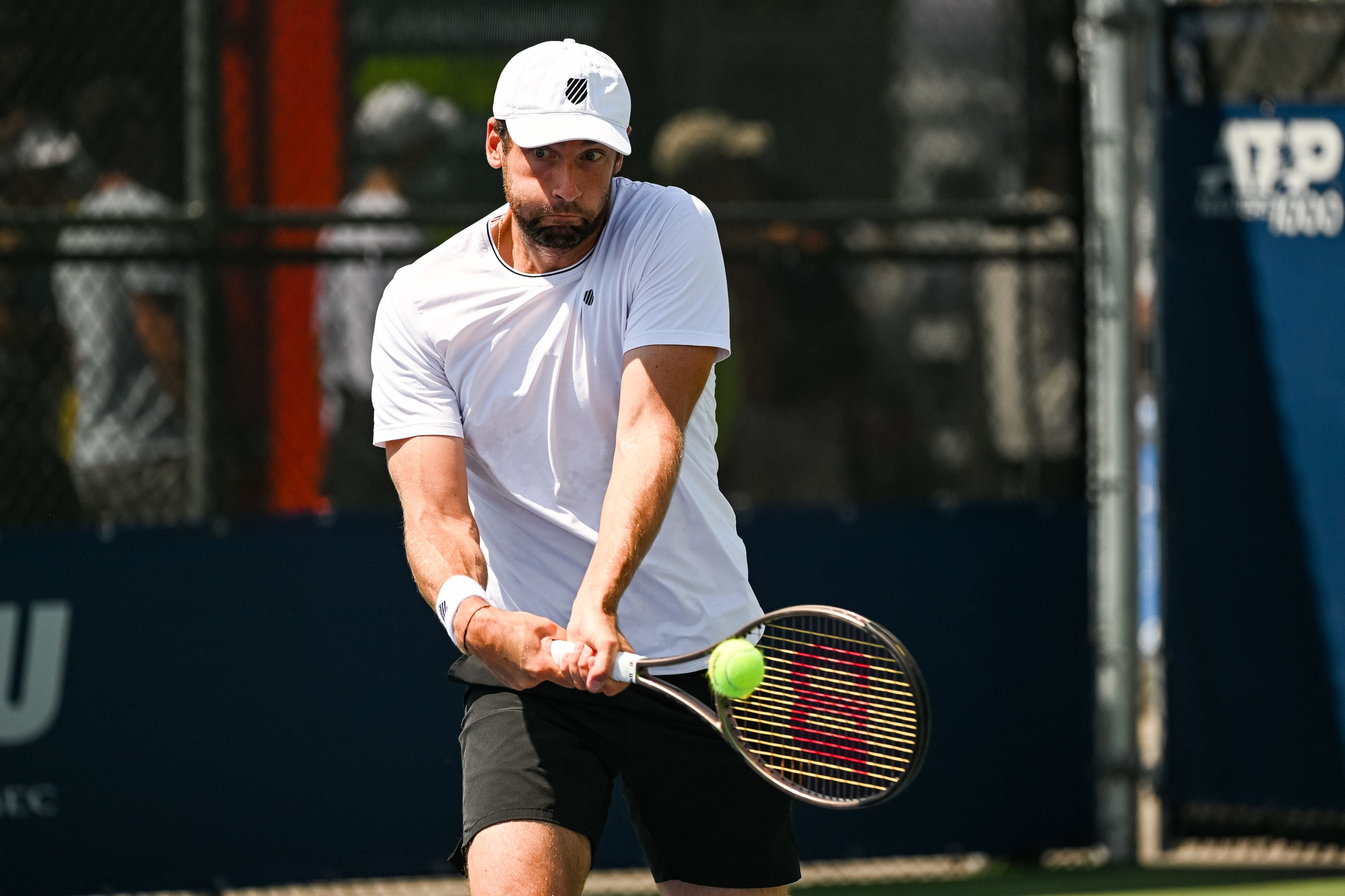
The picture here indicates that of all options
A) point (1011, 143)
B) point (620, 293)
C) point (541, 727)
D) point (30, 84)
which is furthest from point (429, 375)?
point (1011, 143)

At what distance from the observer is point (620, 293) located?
3.11 m

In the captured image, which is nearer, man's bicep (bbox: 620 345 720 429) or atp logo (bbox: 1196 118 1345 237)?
man's bicep (bbox: 620 345 720 429)

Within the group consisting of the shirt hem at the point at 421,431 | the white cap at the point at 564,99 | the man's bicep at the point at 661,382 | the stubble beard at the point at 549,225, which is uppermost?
the white cap at the point at 564,99

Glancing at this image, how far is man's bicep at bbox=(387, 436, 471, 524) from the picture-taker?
3057 millimetres

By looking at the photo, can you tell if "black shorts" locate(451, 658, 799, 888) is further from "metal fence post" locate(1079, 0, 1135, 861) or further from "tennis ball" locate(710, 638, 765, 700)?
"metal fence post" locate(1079, 0, 1135, 861)

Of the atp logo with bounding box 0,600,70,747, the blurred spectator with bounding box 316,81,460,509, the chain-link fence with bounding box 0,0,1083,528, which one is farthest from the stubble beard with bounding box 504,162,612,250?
the atp logo with bounding box 0,600,70,747

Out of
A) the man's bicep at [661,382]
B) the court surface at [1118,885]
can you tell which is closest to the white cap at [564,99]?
the man's bicep at [661,382]

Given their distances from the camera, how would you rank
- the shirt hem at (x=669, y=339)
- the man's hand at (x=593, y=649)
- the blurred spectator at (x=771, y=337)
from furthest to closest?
the blurred spectator at (x=771, y=337), the shirt hem at (x=669, y=339), the man's hand at (x=593, y=649)

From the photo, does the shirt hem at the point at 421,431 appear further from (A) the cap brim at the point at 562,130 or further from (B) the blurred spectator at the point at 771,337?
(B) the blurred spectator at the point at 771,337

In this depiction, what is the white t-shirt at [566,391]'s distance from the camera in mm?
3092

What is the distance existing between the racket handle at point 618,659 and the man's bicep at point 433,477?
0.36 metres

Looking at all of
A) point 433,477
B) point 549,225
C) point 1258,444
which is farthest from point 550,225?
point 1258,444

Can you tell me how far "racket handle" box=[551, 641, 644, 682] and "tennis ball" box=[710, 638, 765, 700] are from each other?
131 mm

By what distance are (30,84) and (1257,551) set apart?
372 cm
